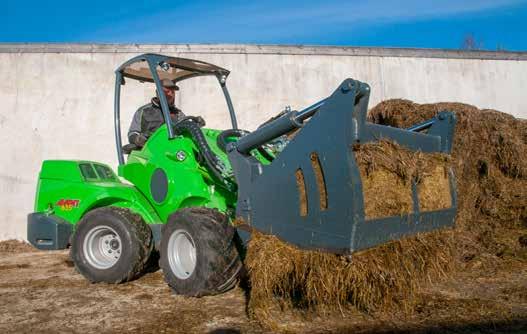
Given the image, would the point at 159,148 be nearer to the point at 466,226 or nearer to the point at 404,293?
the point at 404,293

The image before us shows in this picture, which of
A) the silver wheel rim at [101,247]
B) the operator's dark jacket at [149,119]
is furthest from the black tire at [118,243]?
the operator's dark jacket at [149,119]

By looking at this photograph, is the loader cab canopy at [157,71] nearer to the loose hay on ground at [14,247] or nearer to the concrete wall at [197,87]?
the concrete wall at [197,87]

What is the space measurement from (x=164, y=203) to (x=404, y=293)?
8.14 feet

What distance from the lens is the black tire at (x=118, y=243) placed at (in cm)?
454

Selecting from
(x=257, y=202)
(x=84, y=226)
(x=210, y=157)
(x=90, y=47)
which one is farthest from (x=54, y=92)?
(x=257, y=202)

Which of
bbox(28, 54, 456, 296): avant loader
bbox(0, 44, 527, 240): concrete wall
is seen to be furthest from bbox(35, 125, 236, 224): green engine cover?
bbox(0, 44, 527, 240): concrete wall

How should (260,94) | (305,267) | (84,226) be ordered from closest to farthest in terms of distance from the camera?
(305,267)
(84,226)
(260,94)

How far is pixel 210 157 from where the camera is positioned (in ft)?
14.7

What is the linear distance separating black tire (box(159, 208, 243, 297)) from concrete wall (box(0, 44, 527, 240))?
16.9ft

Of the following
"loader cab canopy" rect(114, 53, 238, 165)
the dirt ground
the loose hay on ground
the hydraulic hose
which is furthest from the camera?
the loose hay on ground

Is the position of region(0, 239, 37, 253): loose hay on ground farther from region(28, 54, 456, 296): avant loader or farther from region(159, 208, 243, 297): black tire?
region(159, 208, 243, 297): black tire

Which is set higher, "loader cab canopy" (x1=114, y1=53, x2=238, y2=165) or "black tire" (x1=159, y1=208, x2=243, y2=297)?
"loader cab canopy" (x1=114, y1=53, x2=238, y2=165)

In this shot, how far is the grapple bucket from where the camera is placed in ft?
10.3

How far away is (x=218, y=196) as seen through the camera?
460 cm
